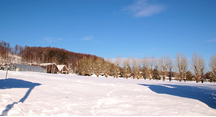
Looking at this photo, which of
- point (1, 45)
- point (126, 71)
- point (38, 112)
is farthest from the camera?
point (1, 45)

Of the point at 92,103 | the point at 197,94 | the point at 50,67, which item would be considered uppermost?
the point at 50,67

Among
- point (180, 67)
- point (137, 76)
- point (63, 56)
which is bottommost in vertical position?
point (137, 76)

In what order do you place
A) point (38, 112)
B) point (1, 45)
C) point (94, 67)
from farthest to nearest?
point (1, 45) → point (94, 67) → point (38, 112)

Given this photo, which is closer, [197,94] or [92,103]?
[92,103]

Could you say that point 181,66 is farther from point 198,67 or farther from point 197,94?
point 197,94

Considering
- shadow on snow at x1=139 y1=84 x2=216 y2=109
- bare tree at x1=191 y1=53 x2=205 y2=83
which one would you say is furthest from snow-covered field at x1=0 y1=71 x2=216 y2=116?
bare tree at x1=191 y1=53 x2=205 y2=83

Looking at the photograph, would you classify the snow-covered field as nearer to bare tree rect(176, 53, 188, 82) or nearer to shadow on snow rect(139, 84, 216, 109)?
shadow on snow rect(139, 84, 216, 109)

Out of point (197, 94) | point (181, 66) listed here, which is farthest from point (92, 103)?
point (181, 66)

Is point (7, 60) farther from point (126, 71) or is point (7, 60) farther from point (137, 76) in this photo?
point (137, 76)

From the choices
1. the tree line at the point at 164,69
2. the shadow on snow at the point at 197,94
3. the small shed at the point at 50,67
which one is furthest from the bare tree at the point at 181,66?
the small shed at the point at 50,67

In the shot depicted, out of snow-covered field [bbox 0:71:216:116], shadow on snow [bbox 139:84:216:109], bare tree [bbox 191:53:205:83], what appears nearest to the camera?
snow-covered field [bbox 0:71:216:116]

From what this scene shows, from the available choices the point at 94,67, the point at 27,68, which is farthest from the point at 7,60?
the point at 94,67

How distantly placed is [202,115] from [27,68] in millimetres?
44591

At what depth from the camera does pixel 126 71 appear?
44062mm
